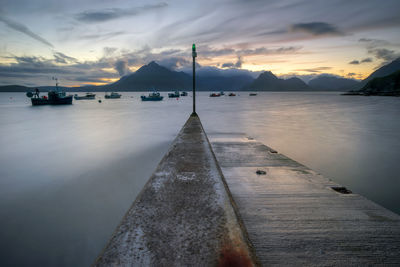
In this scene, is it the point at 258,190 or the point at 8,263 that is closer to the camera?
the point at 8,263

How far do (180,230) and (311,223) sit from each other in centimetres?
223

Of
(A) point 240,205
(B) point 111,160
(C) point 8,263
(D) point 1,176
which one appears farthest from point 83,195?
(A) point 240,205

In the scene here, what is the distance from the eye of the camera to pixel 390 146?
12.1 metres

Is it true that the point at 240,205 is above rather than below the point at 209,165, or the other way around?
below

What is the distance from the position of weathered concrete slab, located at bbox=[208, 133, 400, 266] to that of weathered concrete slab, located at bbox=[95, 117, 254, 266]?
0.77 meters

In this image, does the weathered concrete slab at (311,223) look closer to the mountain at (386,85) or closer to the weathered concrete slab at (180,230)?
the weathered concrete slab at (180,230)

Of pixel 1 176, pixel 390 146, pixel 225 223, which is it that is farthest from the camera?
pixel 390 146

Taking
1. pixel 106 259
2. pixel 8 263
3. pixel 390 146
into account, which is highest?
pixel 106 259

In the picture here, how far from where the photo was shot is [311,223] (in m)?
3.11

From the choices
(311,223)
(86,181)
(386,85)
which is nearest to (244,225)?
(311,223)

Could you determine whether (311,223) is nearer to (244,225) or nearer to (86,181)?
(244,225)

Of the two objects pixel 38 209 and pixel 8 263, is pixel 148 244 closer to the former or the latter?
pixel 8 263

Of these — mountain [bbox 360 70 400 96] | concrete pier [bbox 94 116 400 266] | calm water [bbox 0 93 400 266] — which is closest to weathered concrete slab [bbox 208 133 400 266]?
concrete pier [bbox 94 116 400 266]

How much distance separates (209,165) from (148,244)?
2451mm
